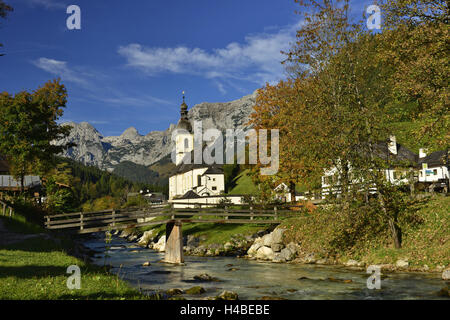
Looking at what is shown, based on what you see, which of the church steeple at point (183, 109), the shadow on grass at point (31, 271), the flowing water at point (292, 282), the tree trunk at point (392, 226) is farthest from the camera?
the church steeple at point (183, 109)

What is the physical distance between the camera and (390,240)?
74.9 feet

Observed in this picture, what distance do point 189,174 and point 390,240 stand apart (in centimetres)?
9163

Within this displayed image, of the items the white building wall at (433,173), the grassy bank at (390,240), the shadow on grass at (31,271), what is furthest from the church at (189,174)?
the shadow on grass at (31,271)

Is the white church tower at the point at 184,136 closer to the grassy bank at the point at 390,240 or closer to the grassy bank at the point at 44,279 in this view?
the grassy bank at the point at 390,240

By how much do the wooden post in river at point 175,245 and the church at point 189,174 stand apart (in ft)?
174

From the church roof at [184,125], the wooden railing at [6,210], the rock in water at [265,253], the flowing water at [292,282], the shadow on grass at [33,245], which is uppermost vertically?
the church roof at [184,125]

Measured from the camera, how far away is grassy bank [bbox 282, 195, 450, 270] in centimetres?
2017

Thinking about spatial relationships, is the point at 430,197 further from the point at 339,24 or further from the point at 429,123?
the point at 339,24

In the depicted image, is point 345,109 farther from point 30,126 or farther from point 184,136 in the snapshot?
point 184,136

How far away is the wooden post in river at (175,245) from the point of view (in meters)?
29.6

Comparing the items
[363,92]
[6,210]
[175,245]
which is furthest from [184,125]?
[363,92]

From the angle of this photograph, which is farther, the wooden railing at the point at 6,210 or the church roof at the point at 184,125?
the church roof at the point at 184,125

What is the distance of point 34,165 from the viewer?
139ft
